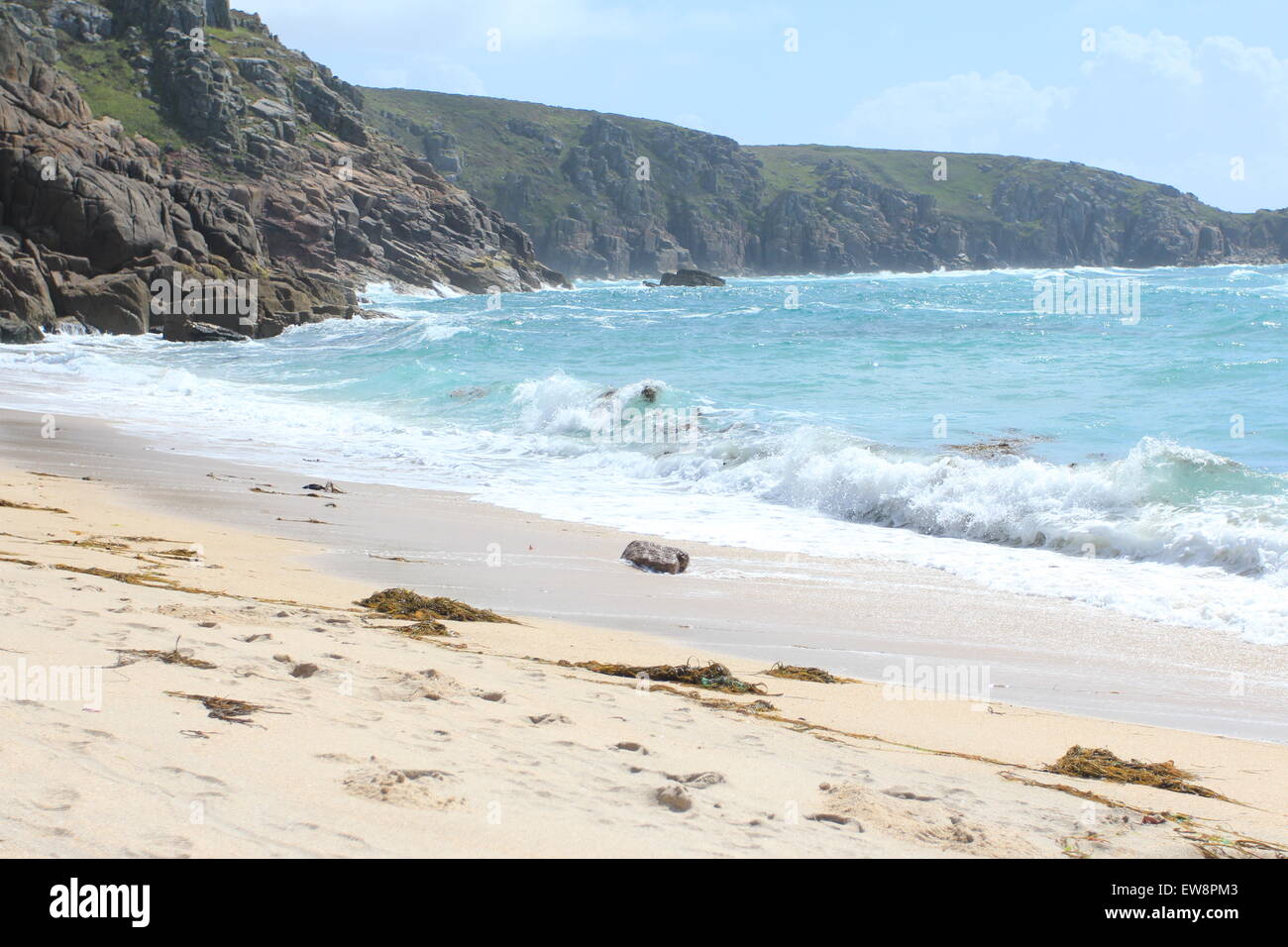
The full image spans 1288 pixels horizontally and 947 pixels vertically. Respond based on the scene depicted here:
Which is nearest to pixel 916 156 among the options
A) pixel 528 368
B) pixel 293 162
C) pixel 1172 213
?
pixel 1172 213

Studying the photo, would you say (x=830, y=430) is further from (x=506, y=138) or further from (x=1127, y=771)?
(x=506, y=138)

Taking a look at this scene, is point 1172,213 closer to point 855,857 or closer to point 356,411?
point 356,411

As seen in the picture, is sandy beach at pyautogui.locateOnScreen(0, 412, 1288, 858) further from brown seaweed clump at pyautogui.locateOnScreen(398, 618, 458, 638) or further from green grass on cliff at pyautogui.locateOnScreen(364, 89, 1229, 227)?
green grass on cliff at pyautogui.locateOnScreen(364, 89, 1229, 227)

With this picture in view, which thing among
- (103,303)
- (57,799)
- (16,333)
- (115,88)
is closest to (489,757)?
(57,799)

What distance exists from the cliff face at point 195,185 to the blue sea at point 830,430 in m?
4.28

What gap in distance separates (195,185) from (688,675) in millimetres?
42985

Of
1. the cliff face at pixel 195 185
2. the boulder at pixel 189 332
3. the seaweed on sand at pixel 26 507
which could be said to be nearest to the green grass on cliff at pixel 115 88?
the cliff face at pixel 195 185

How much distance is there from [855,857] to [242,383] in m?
22.7

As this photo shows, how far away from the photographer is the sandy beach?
9.86ft

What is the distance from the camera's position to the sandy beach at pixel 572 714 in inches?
118

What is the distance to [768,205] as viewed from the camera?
150 metres

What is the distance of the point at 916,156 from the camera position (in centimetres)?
19100

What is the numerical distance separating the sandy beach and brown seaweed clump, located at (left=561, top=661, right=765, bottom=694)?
0.16m

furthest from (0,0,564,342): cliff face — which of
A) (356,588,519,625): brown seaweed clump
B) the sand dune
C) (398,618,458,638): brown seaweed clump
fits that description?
the sand dune
